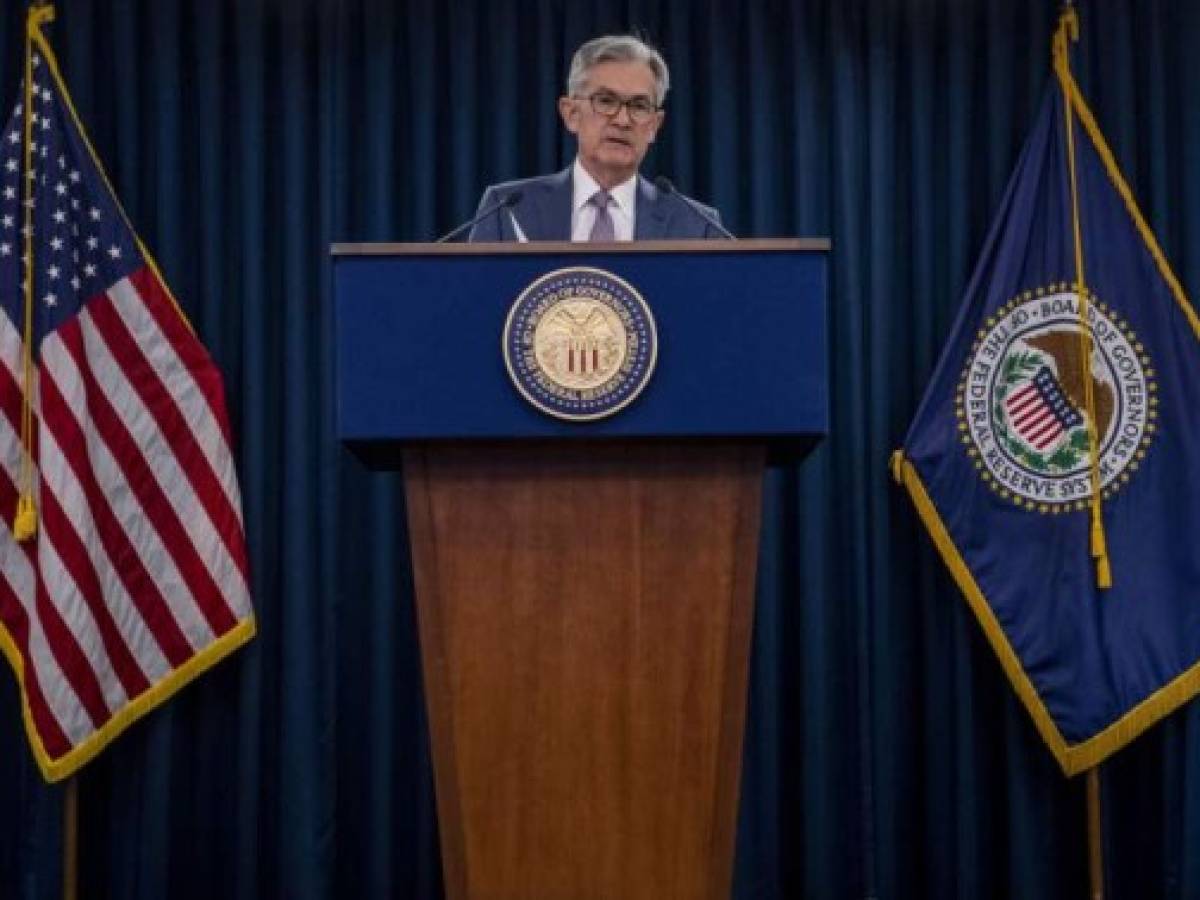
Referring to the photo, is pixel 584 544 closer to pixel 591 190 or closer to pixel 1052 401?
pixel 591 190

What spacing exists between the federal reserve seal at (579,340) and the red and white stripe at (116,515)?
226 cm

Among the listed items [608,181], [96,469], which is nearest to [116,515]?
[96,469]

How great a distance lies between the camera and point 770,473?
180 inches

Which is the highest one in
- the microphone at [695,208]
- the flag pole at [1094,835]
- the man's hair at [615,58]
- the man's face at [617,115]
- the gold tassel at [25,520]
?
the man's hair at [615,58]

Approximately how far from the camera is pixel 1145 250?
443 centimetres

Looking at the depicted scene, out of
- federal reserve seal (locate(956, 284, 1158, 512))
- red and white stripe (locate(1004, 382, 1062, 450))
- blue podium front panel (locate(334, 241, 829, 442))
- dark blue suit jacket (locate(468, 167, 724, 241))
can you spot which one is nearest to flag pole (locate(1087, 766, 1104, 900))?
federal reserve seal (locate(956, 284, 1158, 512))

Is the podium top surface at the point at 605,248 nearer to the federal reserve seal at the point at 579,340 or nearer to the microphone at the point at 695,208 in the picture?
the federal reserve seal at the point at 579,340

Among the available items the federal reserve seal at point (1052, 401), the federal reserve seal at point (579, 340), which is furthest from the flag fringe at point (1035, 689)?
Answer: the federal reserve seal at point (579, 340)

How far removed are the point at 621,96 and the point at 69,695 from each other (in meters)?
2.25

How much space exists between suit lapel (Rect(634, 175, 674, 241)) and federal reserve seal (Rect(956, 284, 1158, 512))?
157cm

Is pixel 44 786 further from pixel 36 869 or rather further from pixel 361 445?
pixel 361 445

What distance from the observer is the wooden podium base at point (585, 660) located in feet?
7.63

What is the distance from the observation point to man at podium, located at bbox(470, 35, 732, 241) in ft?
10.1

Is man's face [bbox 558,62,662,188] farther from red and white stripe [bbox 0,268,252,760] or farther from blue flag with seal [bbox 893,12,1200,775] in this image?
red and white stripe [bbox 0,268,252,760]
